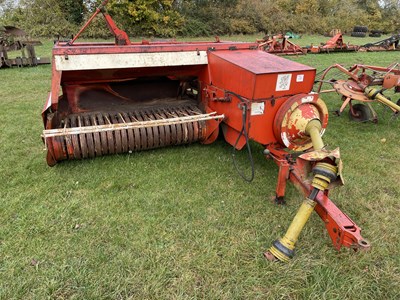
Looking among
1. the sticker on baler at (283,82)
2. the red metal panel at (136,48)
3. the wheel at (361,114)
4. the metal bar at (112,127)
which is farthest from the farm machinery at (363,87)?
the metal bar at (112,127)

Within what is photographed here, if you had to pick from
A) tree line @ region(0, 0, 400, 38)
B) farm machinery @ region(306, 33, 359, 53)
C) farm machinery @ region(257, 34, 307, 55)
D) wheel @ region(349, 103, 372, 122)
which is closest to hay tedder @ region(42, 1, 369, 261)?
wheel @ region(349, 103, 372, 122)

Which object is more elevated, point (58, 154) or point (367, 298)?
point (58, 154)

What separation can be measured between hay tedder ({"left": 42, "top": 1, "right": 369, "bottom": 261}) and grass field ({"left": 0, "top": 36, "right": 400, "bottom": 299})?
0.61 ft

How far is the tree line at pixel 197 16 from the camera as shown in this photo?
54.9ft

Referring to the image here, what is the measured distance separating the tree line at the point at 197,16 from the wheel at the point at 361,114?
14807 millimetres

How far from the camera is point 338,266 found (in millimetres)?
2012

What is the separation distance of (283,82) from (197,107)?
130 centimetres

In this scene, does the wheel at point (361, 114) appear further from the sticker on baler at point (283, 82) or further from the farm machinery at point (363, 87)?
the sticker on baler at point (283, 82)

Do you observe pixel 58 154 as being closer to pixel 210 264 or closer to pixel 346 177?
pixel 210 264

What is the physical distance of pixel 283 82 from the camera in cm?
271

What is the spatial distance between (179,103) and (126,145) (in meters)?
0.97

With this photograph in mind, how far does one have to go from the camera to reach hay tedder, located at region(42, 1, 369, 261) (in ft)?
7.08

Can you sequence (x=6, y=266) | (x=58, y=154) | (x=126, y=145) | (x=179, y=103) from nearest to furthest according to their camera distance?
(x=6, y=266) → (x=58, y=154) → (x=126, y=145) → (x=179, y=103)

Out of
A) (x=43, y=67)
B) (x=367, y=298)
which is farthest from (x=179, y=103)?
(x=43, y=67)
